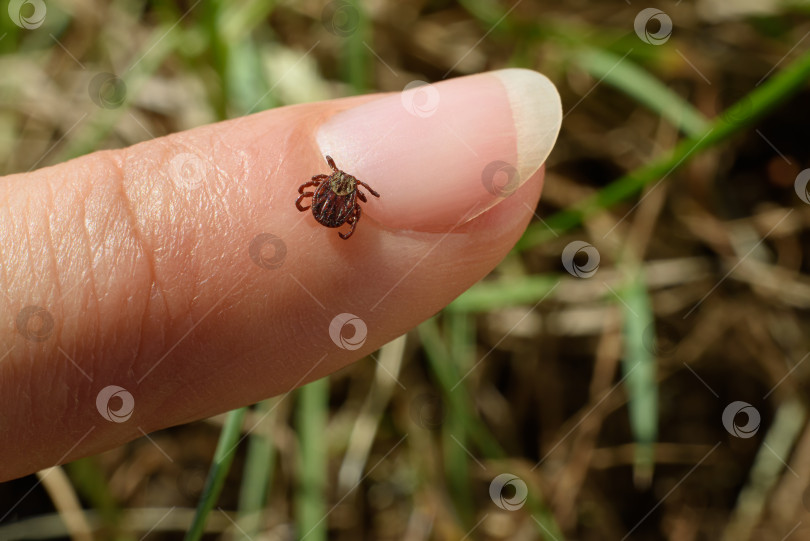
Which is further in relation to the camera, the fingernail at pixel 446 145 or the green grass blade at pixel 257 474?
the green grass blade at pixel 257 474

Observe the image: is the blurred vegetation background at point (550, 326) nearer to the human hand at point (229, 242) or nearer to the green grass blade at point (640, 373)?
the green grass blade at point (640, 373)

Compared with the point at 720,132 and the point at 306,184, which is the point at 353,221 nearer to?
the point at 306,184

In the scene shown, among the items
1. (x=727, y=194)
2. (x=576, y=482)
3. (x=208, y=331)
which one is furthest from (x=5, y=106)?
(x=727, y=194)

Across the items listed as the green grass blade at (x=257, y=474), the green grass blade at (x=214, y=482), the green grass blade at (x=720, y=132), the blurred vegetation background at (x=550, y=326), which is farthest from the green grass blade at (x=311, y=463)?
the green grass blade at (x=720, y=132)

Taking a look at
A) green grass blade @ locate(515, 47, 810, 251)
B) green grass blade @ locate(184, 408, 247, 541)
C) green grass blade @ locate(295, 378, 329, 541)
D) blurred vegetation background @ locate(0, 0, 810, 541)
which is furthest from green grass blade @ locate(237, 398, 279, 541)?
green grass blade @ locate(515, 47, 810, 251)

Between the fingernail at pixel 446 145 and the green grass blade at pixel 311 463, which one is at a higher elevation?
the fingernail at pixel 446 145

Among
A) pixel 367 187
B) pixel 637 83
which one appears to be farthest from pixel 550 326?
pixel 367 187

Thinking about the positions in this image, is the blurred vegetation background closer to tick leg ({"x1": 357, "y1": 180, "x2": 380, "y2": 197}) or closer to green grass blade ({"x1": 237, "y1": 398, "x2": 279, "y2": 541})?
green grass blade ({"x1": 237, "y1": 398, "x2": 279, "y2": 541})

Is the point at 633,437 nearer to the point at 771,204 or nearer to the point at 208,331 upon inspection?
the point at 771,204
